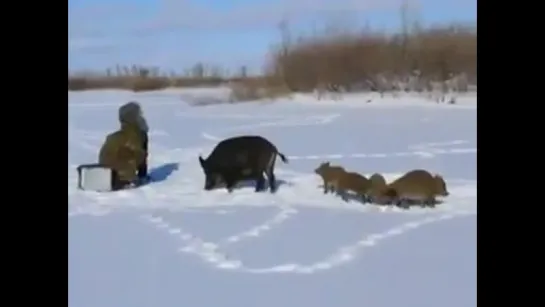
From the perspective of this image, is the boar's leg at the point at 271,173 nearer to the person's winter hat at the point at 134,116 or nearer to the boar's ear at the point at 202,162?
the boar's ear at the point at 202,162

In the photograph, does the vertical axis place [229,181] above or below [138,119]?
below

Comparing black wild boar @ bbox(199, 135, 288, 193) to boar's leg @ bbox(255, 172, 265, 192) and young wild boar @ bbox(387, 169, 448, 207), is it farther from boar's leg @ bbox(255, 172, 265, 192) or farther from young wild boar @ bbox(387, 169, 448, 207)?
young wild boar @ bbox(387, 169, 448, 207)

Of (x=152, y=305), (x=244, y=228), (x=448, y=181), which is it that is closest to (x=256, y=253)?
(x=244, y=228)

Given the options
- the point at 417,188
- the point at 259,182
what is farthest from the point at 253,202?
the point at 417,188

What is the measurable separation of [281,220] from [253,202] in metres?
0.06

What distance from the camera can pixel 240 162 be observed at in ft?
4.83

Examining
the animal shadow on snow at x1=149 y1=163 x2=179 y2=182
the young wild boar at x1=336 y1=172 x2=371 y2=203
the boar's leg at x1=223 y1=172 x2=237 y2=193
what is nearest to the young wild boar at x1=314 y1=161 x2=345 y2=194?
the young wild boar at x1=336 y1=172 x2=371 y2=203

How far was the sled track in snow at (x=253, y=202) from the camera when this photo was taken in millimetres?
1441

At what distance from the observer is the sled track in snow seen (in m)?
1.44

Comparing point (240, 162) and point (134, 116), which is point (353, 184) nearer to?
point (240, 162)

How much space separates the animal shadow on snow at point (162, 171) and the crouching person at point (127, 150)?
15 millimetres

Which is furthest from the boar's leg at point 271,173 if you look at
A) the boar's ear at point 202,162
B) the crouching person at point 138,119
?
the crouching person at point 138,119

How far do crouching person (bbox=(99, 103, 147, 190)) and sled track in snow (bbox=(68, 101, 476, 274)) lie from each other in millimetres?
18

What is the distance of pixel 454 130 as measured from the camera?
1.46m
